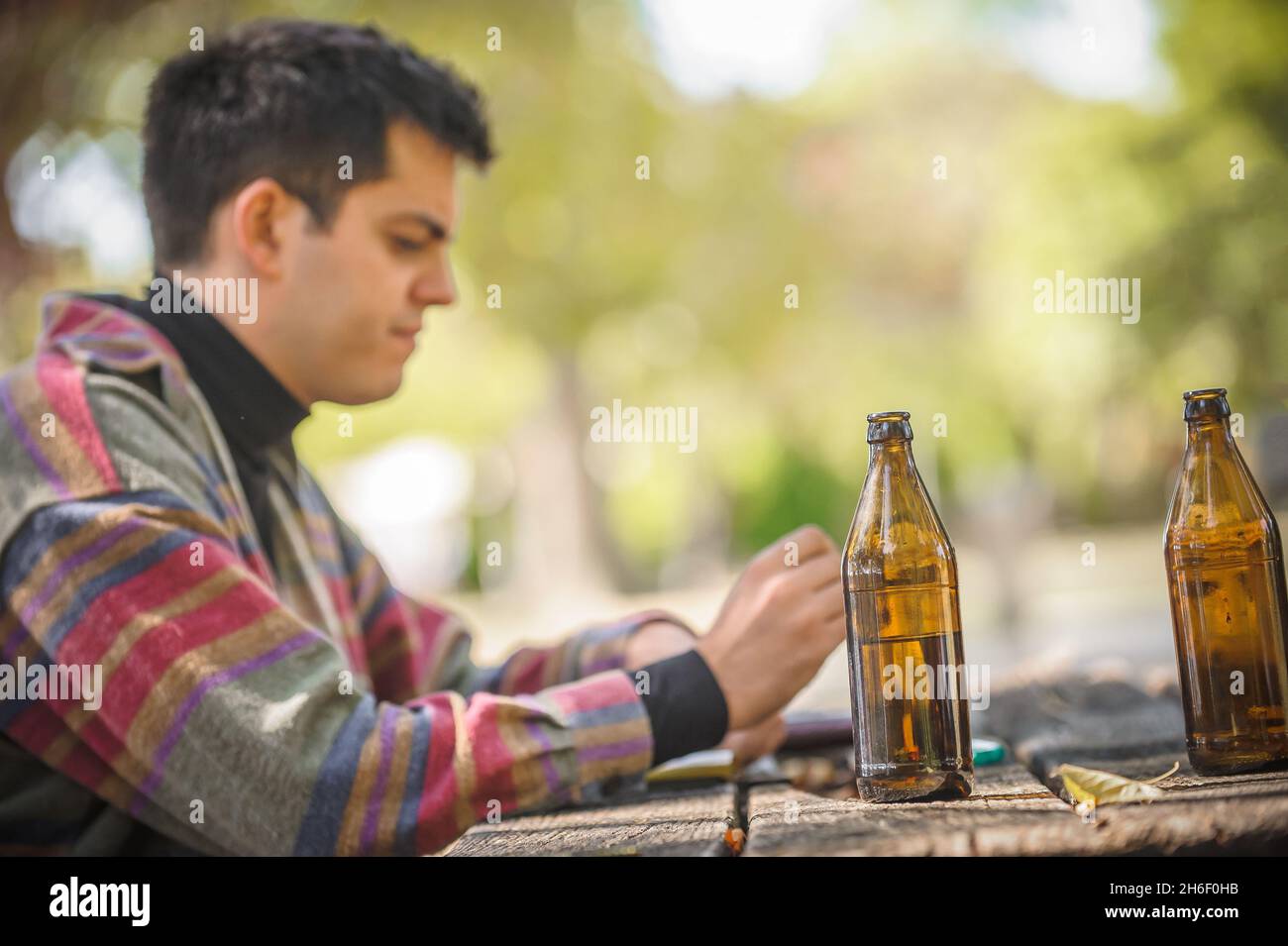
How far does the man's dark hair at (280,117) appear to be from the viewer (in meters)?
1.95

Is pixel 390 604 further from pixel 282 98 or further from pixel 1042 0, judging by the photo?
pixel 1042 0

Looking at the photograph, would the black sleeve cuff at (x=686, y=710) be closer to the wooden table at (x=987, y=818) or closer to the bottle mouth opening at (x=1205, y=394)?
the wooden table at (x=987, y=818)

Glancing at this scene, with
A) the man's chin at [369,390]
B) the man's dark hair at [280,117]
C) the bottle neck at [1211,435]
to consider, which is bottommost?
the bottle neck at [1211,435]

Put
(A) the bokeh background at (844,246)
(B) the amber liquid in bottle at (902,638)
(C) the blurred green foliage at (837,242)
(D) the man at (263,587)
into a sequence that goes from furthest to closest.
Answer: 1. (C) the blurred green foliage at (837,242)
2. (A) the bokeh background at (844,246)
3. (D) the man at (263,587)
4. (B) the amber liquid in bottle at (902,638)

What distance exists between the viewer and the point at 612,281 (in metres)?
10.7

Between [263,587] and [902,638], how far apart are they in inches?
27.2

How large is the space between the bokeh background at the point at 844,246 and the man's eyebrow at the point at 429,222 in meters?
4.39

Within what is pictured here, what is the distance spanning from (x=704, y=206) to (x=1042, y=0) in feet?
10.1

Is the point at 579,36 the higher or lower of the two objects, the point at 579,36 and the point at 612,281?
the higher

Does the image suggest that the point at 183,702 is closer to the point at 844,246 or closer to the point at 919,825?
the point at 919,825

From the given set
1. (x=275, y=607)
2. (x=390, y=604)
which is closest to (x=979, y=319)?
(x=390, y=604)

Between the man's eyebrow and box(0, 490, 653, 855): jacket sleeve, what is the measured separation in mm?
694

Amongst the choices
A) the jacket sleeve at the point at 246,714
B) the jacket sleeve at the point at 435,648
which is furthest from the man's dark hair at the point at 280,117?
the jacket sleeve at the point at 246,714

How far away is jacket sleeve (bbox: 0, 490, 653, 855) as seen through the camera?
1303 millimetres
